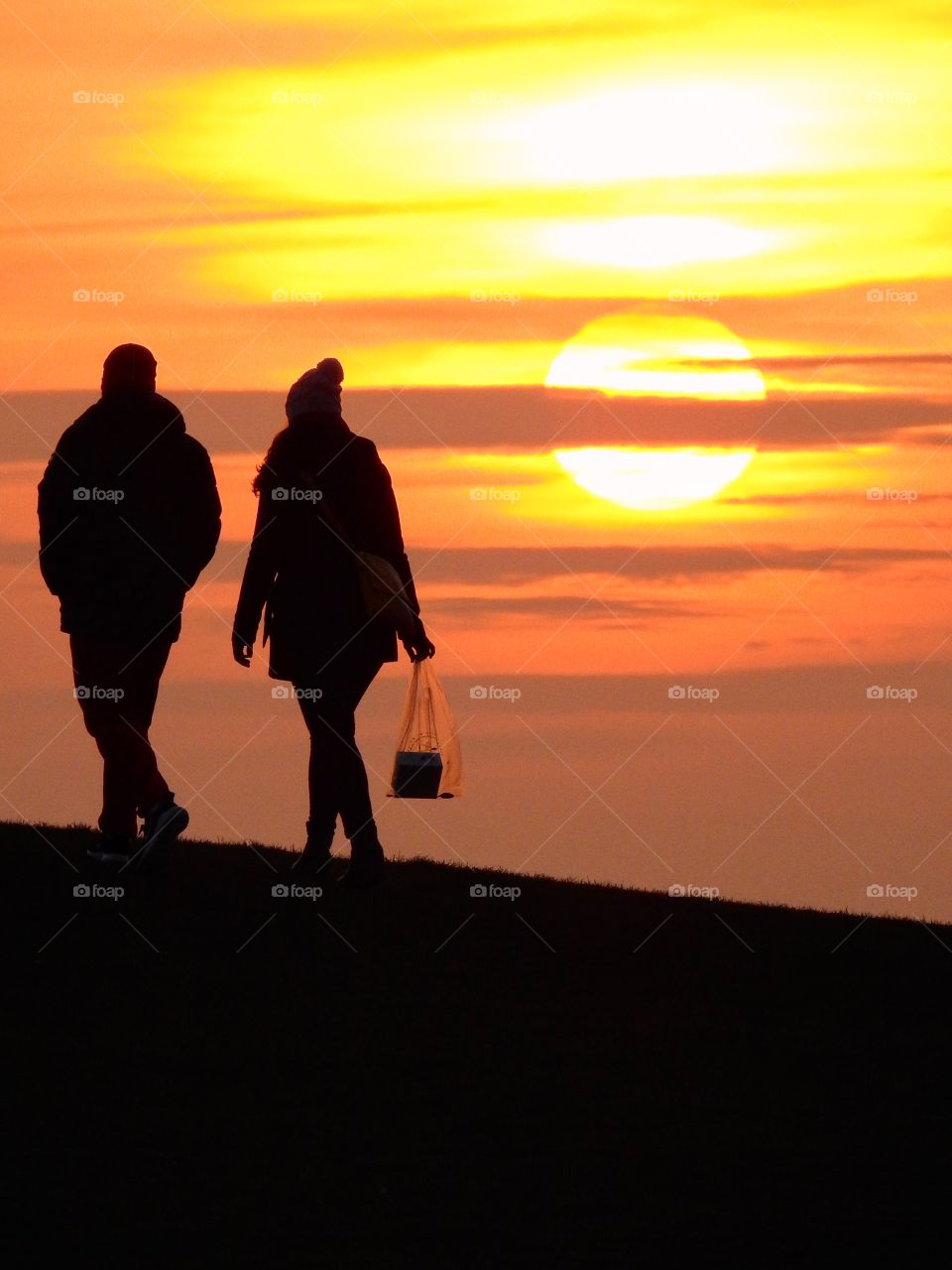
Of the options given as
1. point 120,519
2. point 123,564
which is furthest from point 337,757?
point 120,519

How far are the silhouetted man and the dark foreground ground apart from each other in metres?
0.50

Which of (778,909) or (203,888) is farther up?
(778,909)

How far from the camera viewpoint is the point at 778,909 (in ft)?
46.7

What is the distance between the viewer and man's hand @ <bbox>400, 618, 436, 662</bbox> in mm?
12688

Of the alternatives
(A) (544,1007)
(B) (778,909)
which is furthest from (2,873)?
(B) (778,909)

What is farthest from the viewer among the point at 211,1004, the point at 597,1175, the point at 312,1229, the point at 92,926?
the point at 92,926

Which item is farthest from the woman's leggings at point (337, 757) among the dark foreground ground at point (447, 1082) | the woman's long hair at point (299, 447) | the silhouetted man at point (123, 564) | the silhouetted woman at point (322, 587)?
the woman's long hair at point (299, 447)

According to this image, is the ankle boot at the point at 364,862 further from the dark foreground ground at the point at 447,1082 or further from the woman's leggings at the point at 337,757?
the dark foreground ground at the point at 447,1082

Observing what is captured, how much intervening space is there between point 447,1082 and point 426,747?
447 cm

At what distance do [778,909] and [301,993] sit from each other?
518cm

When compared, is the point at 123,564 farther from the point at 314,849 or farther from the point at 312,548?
the point at 314,849

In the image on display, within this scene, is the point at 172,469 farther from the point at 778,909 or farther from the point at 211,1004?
the point at 778,909

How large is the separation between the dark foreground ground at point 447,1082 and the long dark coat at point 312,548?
127 centimetres

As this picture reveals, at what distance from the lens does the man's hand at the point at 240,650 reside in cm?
1233
